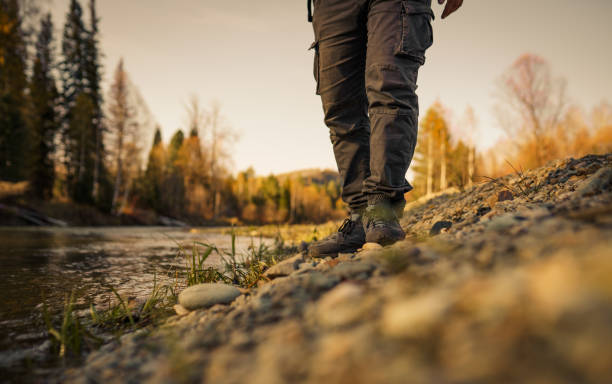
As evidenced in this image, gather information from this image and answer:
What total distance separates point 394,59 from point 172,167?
25.1m

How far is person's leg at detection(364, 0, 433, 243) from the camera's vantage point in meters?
1.59

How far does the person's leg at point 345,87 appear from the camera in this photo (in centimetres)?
189

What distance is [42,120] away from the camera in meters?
17.7

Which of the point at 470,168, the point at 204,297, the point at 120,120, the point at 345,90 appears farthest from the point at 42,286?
the point at 120,120

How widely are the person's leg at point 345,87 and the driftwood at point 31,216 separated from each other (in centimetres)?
1410

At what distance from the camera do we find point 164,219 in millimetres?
20656

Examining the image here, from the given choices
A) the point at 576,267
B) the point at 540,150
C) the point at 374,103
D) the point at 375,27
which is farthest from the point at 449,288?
the point at 540,150

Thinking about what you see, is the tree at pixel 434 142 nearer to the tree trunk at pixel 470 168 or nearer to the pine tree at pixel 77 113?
the tree trunk at pixel 470 168

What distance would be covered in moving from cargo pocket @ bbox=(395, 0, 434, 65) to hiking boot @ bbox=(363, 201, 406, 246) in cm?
73

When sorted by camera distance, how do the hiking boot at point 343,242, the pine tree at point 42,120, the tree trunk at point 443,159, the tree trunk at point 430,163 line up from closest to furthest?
1. the hiking boot at point 343,242
2. the pine tree at point 42,120
3. the tree trunk at point 443,159
4. the tree trunk at point 430,163

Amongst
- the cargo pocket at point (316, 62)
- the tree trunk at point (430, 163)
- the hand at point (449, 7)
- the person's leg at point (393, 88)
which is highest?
the tree trunk at point (430, 163)

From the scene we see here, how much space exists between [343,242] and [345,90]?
0.88m

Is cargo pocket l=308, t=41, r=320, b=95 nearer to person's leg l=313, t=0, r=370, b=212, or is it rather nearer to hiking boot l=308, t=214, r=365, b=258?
person's leg l=313, t=0, r=370, b=212

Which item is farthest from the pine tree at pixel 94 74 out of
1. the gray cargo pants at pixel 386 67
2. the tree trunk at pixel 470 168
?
the gray cargo pants at pixel 386 67
